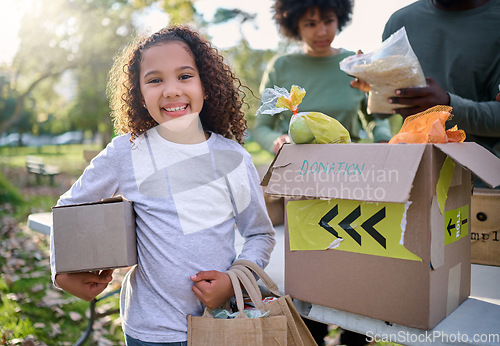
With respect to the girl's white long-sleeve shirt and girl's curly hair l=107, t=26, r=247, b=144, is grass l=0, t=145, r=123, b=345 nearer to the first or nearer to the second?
girl's curly hair l=107, t=26, r=247, b=144

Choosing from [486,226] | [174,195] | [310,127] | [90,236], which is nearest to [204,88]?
[174,195]

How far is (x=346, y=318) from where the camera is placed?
41.3 inches

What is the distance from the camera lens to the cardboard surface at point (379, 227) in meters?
0.90

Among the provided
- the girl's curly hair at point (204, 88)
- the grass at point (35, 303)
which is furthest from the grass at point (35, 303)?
the girl's curly hair at point (204, 88)

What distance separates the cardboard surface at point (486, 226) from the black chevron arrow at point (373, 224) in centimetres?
57

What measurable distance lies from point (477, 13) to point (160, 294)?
156cm

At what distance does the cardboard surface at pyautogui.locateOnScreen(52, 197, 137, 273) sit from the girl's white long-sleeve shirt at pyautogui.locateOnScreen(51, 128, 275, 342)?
109 millimetres

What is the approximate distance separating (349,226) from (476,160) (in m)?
0.32

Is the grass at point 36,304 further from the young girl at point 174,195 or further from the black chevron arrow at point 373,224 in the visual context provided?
the black chevron arrow at point 373,224

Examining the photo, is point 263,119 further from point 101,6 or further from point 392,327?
point 101,6

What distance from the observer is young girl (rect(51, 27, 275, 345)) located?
1.19 meters

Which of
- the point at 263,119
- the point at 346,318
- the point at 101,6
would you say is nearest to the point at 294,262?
the point at 346,318

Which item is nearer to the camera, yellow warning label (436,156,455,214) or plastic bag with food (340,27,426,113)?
yellow warning label (436,156,455,214)

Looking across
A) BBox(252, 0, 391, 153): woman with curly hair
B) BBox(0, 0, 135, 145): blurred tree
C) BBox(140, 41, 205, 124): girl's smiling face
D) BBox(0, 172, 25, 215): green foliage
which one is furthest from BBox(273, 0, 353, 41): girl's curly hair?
BBox(0, 0, 135, 145): blurred tree
